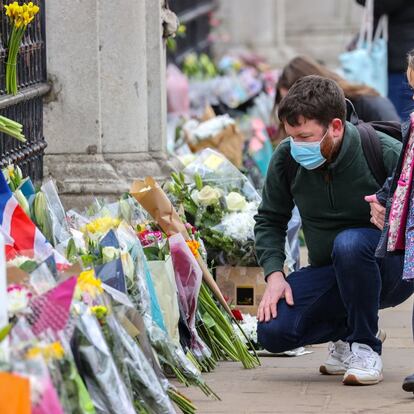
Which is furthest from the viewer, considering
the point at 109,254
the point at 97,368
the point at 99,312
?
the point at 109,254

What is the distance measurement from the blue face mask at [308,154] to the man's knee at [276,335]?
2.18ft

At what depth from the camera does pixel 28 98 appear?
6.45m

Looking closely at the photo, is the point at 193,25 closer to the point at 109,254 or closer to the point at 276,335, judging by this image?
the point at 276,335

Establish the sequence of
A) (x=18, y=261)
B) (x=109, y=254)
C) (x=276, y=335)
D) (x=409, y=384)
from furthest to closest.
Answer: (x=276, y=335)
(x=409, y=384)
(x=109, y=254)
(x=18, y=261)

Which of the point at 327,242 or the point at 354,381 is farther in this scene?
the point at 327,242

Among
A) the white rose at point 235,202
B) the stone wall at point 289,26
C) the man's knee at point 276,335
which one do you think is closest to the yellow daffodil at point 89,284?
the man's knee at point 276,335

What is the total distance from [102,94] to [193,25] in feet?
24.2

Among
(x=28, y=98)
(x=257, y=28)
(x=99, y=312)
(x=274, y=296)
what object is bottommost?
(x=257, y=28)

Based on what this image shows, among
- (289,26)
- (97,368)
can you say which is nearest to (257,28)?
(289,26)

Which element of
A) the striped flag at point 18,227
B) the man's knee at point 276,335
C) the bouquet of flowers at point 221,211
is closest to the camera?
the striped flag at point 18,227

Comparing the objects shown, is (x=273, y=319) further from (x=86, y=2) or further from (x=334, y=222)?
(x=86, y=2)

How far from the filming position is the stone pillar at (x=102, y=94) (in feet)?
22.9

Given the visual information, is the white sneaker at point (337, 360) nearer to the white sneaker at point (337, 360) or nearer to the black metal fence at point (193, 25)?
the white sneaker at point (337, 360)

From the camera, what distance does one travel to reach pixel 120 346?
426 centimetres
